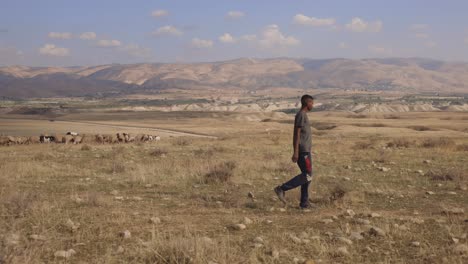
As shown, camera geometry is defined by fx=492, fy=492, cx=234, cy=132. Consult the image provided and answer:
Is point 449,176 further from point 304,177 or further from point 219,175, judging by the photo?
point 219,175

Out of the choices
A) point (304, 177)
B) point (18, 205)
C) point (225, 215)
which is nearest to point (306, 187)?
point (304, 177)

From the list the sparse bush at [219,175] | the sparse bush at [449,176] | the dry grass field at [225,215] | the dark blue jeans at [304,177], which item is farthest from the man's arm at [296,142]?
the sparse bush at [449,176]

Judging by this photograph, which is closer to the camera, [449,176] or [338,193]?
[338,193]

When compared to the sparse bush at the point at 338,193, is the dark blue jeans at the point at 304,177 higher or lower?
higher

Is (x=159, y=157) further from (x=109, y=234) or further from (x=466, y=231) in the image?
(x=466, y=231)

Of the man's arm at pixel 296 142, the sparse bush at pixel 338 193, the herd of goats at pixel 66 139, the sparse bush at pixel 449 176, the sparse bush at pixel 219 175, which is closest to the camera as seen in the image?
the man's arm at pixel 296 142

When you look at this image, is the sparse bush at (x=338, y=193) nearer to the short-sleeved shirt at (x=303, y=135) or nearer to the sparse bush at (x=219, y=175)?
the short-sleeved shirt at (x=303, y=135)

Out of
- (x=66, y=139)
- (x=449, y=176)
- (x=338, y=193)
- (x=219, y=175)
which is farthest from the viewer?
(x=66, y=139)

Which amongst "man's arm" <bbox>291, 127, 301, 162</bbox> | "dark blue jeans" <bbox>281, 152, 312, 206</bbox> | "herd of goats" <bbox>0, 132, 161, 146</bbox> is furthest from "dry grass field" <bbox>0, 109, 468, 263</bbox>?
"herd of goats" <bbox>0, 132, 161, 146</bbox>

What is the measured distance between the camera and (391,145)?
A: 2442cm

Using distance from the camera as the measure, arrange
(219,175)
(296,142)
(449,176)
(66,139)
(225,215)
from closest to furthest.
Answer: (225,215)
(296,142)
(219,175)
(449,176)
(66,139)

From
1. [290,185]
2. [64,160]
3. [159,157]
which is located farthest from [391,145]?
[290,185]

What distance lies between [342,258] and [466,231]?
2.12m

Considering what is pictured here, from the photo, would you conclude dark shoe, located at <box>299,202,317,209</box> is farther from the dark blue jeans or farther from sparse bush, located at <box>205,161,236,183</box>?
sparse bush, located at <box>205,161,236,183</box>
